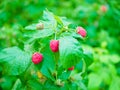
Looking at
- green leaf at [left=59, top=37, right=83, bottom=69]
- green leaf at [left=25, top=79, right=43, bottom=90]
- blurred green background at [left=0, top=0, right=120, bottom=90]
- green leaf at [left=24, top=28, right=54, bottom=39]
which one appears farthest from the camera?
blurred green background at [left=0, top=0, right=120, bottom=90]

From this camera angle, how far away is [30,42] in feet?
5.93

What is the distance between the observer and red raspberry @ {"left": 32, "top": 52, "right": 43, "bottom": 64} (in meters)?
1.69

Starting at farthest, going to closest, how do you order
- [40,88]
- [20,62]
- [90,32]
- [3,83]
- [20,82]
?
[90,32]
[3,83]
[20,82]
[40,88]
[20,62]

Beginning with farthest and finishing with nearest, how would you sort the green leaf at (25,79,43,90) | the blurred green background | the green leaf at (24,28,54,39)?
1. the blurred green background
2. the green leaf at (25,79,43,90)
3. the green leaf at (24,28,54,39)

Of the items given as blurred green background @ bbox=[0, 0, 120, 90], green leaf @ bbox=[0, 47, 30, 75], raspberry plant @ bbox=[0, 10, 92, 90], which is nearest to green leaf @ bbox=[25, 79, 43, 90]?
raspberry plant @ bbox=[0, 10, 92, 90]

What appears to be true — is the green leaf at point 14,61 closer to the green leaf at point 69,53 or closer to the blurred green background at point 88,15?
the green leaf at point 69,53

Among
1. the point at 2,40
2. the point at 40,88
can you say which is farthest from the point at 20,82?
the point at 2,40

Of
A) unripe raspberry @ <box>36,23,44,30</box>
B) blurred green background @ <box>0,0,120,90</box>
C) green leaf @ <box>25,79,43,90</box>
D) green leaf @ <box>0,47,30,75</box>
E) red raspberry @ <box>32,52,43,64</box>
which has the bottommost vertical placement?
blurred green background @ <box>0,0,120,90</box>

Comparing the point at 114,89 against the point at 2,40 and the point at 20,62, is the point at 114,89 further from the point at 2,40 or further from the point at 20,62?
the point at 20,62

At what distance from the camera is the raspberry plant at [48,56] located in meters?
1.61

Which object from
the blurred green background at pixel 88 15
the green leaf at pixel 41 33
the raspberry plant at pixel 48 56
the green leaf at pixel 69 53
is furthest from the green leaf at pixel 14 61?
the blurred green background at pixel 88 15

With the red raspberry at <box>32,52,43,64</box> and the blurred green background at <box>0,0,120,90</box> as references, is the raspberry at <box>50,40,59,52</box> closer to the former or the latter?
the red raspberry at <box>32,52,43,64</box>

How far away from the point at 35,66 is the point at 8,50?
0.15 meters

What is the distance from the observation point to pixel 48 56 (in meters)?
1.74
